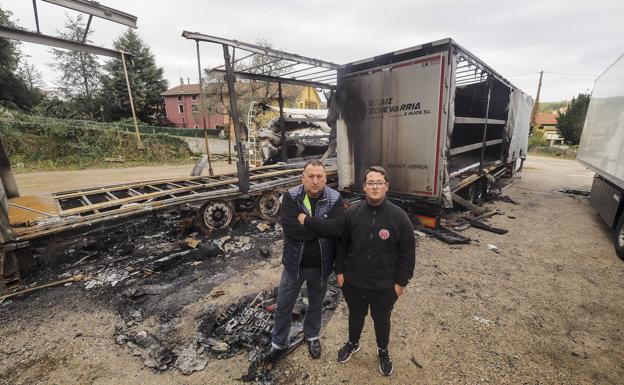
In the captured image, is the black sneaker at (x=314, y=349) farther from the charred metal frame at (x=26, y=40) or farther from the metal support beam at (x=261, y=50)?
the metal support beam at (x=261, y=50)

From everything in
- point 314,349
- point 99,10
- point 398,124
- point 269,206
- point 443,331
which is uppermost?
point 99,10

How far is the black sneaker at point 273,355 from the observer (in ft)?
8.08

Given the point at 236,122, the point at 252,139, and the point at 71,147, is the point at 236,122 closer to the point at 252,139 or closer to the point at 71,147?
the point at 252,139

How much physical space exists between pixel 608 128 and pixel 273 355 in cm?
858

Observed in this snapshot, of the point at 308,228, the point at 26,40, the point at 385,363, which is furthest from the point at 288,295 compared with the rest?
the point at 26,40

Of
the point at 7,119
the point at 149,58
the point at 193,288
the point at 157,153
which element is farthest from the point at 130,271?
the point at 149,58

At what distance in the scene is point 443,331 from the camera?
2936 millimetres

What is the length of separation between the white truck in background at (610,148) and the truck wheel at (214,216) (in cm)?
769

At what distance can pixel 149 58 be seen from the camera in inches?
1161

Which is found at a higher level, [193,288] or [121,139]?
[121,139]

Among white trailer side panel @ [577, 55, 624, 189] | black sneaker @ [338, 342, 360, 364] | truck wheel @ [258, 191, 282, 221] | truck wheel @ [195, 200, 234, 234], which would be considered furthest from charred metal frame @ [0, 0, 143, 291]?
white trailer side panel @ [577, 55, 624, 189]

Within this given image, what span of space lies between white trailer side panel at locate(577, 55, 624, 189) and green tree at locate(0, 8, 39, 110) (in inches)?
1236

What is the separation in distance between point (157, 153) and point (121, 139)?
2.37m

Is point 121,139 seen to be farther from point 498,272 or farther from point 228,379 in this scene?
point 498,272
